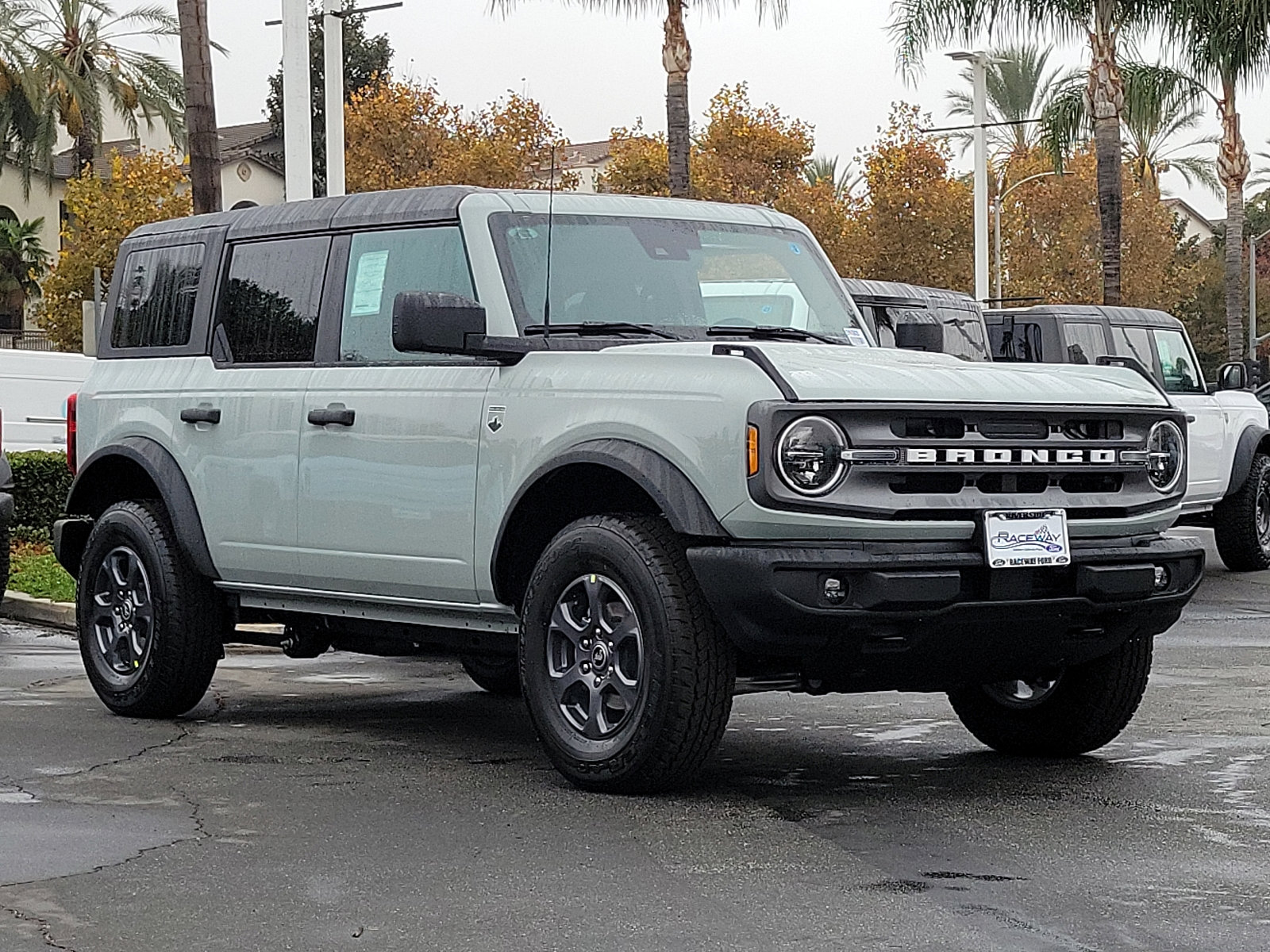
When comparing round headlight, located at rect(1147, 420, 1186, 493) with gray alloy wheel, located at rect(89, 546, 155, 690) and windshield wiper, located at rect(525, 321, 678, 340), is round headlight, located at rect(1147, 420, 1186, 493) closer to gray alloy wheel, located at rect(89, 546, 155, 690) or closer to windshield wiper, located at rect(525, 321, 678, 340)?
windshield wiper, located at rect(525, 321, 678, 340)

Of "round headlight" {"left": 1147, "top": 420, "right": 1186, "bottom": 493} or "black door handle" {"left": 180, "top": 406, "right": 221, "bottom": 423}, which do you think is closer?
"round headlight" {"left": 1147, "top": 420, "right": 1186, "bottom": 493}

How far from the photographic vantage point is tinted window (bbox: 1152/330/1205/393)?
16500 mm

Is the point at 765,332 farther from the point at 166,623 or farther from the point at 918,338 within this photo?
the point at 166,623

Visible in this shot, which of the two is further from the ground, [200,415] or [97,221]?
[97,221]

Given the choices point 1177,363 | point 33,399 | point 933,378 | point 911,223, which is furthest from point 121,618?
point 911,223

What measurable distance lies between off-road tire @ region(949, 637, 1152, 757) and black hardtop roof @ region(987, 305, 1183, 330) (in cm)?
920

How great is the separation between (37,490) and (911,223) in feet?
104

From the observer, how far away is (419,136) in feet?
168

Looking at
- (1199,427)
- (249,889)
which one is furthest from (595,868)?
(1199,427)

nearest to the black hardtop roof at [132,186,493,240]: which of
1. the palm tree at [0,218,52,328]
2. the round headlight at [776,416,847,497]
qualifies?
the round headlight at [776,416,847,497]

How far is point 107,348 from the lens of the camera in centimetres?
923

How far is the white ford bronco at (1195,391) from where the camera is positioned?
53.6 feet

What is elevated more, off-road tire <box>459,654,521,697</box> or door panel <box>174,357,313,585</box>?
door panel <box>174,357,313,585</box>

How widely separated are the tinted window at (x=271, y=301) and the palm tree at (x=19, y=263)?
53.2m
